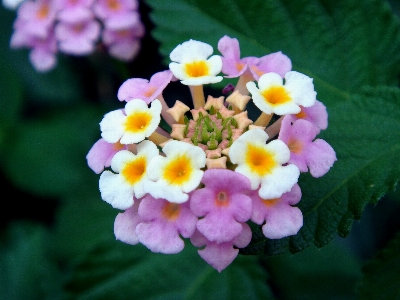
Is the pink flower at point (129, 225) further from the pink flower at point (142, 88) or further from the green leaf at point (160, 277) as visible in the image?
the green leaf at point (160, 277)

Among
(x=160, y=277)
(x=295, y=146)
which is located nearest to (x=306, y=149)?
(x=295, y=146)

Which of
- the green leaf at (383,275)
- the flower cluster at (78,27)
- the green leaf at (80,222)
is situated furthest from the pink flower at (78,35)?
the green leaf at (383,275)

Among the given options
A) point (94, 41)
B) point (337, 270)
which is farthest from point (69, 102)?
point (337, 270)

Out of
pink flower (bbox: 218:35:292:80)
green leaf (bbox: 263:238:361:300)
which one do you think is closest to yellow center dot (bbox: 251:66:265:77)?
pink flower (bbox: 218:35:292:80)

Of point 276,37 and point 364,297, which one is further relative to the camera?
point 276,37

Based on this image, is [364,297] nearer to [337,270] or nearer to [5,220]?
[337,270]

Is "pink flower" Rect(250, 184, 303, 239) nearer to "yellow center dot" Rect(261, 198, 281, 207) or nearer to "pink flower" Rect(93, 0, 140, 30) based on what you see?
"yellow center dot" Rect(261, 198, 281, 207)

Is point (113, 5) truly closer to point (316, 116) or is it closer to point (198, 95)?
point (198, 95)
